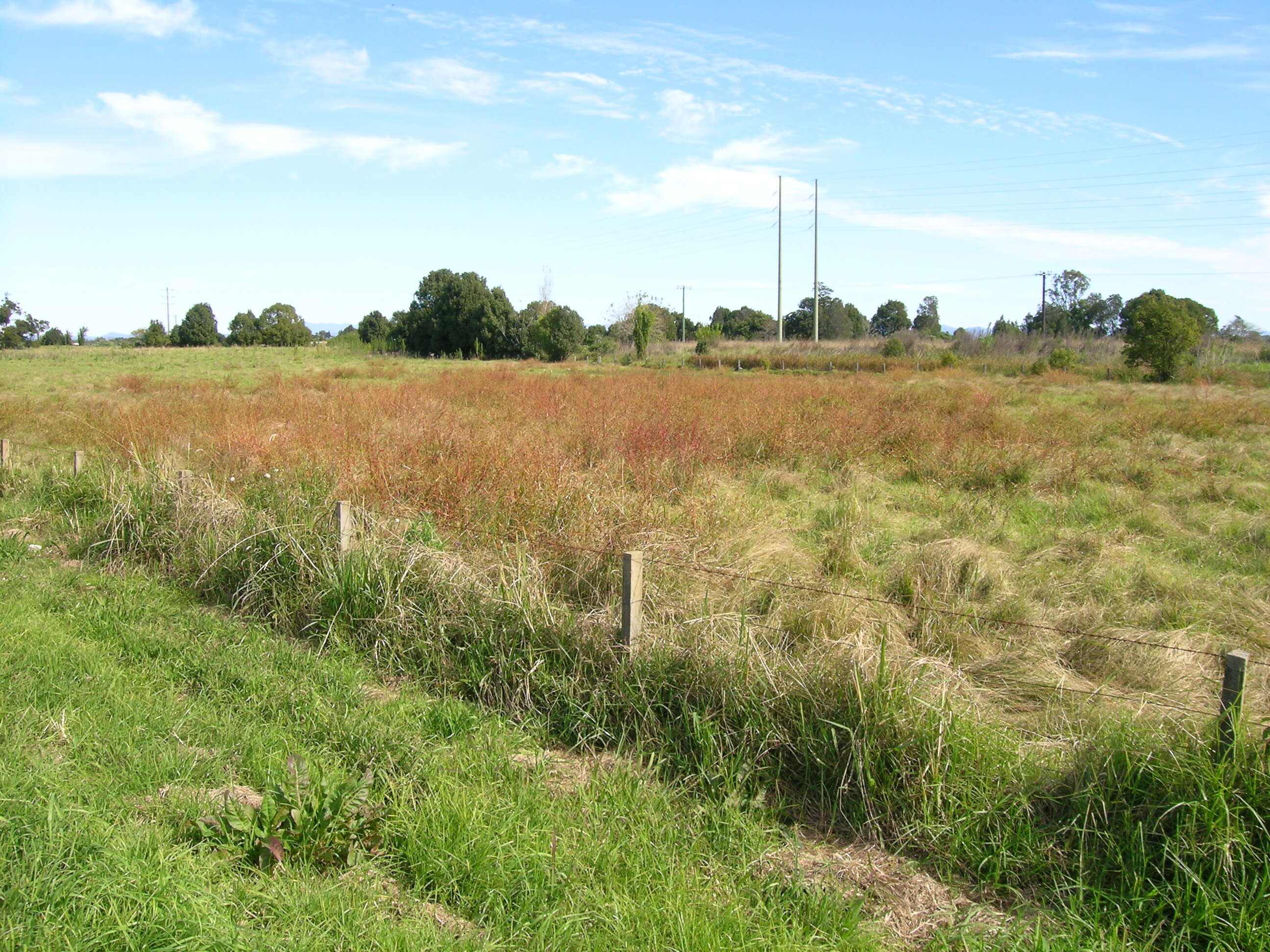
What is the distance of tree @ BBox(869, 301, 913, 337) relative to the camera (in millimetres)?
81812

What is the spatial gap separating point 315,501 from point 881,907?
5683 mm

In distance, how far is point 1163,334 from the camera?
29391mm

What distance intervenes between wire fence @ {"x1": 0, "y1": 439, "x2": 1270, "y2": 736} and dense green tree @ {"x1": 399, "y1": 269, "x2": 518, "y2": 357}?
46892mm

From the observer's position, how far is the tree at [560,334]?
1969 inches

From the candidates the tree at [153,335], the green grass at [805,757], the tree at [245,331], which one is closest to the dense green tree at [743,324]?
the tree at [245,331]

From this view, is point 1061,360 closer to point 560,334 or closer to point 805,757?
point 560,334

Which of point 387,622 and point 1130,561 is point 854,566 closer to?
point 1130,561

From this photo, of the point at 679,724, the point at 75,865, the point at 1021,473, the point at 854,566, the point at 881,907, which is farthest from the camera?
the point at 1021,473

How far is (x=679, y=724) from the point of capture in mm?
4258

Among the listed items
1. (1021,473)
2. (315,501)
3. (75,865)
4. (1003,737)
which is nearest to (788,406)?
(1021,473)

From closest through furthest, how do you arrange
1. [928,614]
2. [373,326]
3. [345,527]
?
1. [928,614]
2. [345,527]
3. [373,326]

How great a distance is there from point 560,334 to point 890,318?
4397 centimetres

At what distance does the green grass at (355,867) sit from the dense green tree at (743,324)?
60100mm

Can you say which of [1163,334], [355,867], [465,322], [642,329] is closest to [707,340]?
[642,329]
